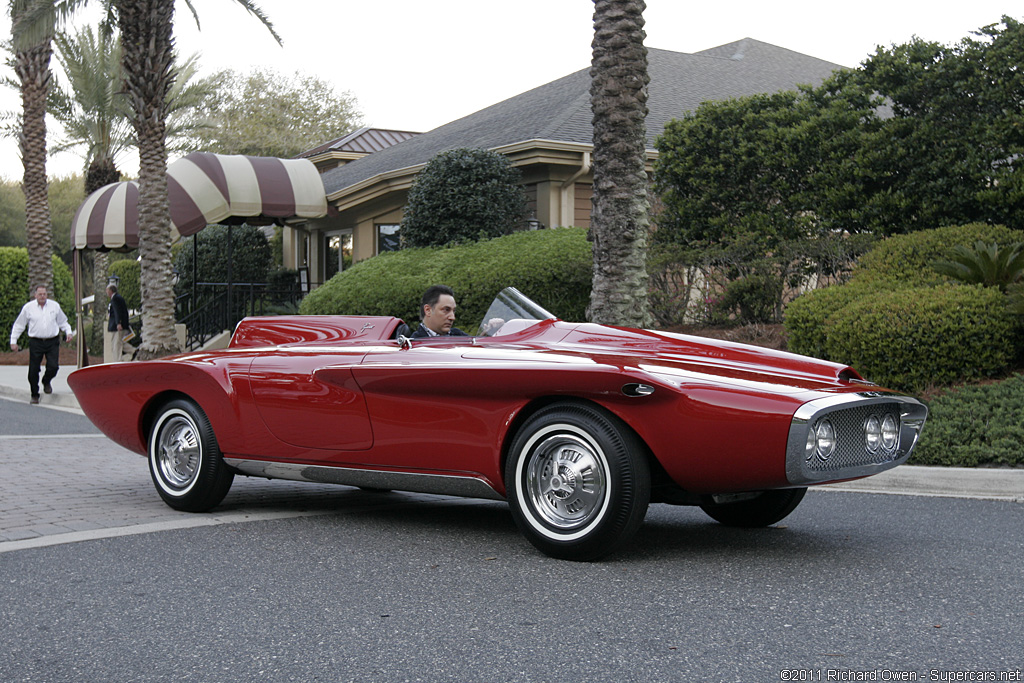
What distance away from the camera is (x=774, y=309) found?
12883mm

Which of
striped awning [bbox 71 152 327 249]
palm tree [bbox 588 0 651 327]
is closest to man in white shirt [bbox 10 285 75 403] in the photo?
striped awning [bbox 71 152 327 249]

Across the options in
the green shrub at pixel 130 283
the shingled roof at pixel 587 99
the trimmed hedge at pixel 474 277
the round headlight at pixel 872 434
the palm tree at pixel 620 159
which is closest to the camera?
the round headlight at pixel 872 434

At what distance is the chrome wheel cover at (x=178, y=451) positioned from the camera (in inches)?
235

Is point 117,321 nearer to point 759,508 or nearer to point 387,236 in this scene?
point 387,236

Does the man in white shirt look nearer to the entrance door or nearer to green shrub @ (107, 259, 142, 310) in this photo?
the entrance door

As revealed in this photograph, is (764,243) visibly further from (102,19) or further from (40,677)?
(102,19)

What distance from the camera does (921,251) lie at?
11.4 m

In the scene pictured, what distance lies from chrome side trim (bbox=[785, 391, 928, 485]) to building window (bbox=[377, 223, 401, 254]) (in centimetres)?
2026

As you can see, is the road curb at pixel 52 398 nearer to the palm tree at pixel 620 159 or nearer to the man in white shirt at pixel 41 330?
the man in white shirt at pixel 41 330

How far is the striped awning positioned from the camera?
2072cm

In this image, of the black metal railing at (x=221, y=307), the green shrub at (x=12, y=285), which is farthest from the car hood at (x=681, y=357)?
the green shrub at (x=12, y=285)

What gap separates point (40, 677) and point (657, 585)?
7.63 ft

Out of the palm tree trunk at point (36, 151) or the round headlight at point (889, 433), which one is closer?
the round headlight at point (889, 433)

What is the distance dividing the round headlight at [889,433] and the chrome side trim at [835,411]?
0.02m
